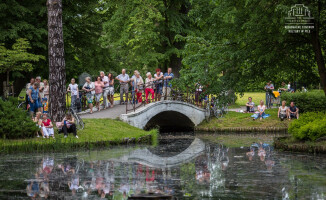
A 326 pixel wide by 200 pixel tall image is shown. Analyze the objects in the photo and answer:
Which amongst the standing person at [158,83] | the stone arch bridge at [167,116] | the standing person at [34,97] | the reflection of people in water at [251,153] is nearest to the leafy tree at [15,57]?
the standing person at [34,97]

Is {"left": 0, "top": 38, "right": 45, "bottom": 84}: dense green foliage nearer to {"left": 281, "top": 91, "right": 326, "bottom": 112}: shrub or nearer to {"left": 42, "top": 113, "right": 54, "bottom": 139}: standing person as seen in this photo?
{"left": 42, "top": 113, "right": 54, "bottom": 139}: standing person

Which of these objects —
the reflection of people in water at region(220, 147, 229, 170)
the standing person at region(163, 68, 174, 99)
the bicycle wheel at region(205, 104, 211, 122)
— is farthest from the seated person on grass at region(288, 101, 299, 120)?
the reflection of people in water at region(220, 147, 229, 170)

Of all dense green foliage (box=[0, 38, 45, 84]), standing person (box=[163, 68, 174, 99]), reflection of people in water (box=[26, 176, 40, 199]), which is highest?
dense green foliage (box=[0, 38, 45, 84])

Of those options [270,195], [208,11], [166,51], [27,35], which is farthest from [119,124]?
[270,195]

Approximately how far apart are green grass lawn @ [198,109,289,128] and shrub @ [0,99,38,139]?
525 inches

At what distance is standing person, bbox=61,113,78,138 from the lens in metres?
20.4

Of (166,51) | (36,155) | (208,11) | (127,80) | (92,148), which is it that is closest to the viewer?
(36,155)

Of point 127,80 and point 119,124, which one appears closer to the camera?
point 119,124

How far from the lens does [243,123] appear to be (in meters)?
31.0

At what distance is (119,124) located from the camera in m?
24.4

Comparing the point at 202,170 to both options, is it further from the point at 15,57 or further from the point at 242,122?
the point at 242,122

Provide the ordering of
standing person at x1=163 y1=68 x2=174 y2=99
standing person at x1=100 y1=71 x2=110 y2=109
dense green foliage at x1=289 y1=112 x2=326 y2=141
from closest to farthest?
dense green foliage at x1=289 y1=112 x2=326 y2=141
standing person at x1=100 y1=71 x2=110 y2=109
standing person at x1=163 y1=68 x2=174 y2=99

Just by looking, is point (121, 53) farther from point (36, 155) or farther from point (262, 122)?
point (36, 155)

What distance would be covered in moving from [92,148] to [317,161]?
7656 mm
